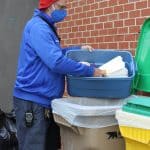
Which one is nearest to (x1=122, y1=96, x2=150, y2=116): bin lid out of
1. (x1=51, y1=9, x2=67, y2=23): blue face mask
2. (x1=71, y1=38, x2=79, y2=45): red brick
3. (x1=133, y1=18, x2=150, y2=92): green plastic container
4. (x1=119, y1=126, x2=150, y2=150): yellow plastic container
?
(x1=119, y1=126, x2=150, y2=150): yellow plastic container

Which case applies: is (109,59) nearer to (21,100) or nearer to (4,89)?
(21,100)

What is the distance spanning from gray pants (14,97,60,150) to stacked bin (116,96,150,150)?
90 centimetres

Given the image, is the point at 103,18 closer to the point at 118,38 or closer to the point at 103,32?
the point at 103,32

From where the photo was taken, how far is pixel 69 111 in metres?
4.12

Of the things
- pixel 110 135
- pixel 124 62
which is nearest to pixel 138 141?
pixel 110 135

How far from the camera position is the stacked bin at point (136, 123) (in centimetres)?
364

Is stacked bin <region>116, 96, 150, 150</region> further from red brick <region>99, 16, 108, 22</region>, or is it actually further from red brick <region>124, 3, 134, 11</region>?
red brick <region>99, 16, 108, 22</region>

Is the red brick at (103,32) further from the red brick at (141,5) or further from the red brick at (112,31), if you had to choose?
the red brick at (141,5)

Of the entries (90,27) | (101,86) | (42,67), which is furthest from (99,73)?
(90,27)

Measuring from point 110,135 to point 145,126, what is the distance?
20.2 inches

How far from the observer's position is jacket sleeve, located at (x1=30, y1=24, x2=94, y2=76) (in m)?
4.24

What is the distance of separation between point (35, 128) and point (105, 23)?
1.59 meters

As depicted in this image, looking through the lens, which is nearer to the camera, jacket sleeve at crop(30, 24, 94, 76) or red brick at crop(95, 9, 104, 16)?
jacket sleeve at crop(30, 24, 94, 76)

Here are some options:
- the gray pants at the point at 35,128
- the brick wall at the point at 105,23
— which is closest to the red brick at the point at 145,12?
the brick wall at the point at 105,23
